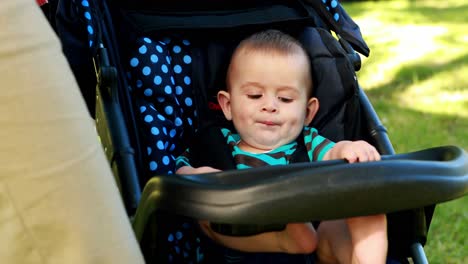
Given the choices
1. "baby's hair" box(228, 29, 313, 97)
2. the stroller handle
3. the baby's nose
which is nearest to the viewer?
the stroller handle

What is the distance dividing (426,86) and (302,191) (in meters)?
4.01

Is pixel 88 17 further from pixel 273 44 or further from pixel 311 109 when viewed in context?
pixel 311 109

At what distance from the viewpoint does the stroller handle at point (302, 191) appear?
4.95ft

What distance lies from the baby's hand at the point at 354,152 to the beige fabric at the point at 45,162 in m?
0.76

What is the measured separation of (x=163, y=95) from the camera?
2.44m

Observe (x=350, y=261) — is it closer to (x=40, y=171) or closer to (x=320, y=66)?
(x=320, y=66)

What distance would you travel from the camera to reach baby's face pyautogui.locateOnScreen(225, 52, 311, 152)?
7.70 ft

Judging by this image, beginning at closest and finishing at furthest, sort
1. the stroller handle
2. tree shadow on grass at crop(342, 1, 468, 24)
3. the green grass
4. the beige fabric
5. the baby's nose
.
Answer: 1. the beige fabric
2. the stroller handle
3. the baby's nose
4. the green grass
5. tree shadow on grass at crop(342, 1, 468, 24)

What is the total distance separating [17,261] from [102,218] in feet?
0.53

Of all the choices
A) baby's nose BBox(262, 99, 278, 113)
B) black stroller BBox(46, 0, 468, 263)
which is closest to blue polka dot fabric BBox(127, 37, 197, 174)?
black stroller BBox(46, 0, 468, 263)

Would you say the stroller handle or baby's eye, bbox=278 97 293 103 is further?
baby's eye, bbox=278 97 293 103

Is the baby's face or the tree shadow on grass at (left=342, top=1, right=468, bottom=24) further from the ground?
the baby's face

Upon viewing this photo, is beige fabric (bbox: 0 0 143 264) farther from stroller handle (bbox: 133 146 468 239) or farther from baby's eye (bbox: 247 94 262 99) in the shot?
baby's eye (bbox: 247 94 262 99)

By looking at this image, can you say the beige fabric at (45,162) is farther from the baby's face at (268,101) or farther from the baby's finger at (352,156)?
the baby's face at (268,101)
